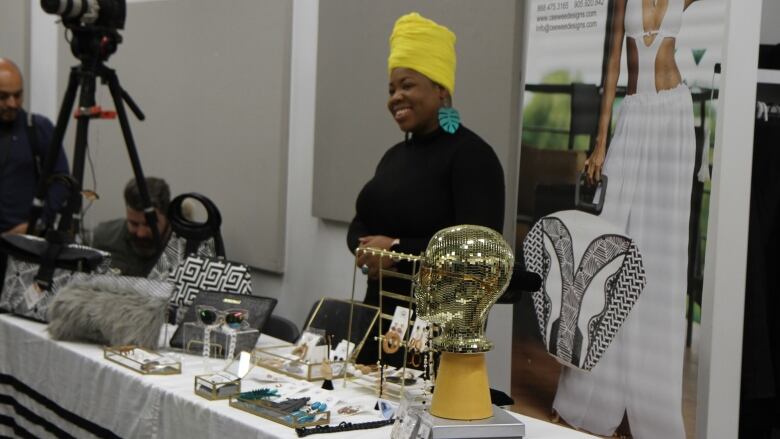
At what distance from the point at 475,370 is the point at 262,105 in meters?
2.86

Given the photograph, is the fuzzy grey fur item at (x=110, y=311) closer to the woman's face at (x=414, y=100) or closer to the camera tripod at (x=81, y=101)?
the camera tripod at (x=81, y=101)

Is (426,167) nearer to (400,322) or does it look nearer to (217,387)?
(400,322)

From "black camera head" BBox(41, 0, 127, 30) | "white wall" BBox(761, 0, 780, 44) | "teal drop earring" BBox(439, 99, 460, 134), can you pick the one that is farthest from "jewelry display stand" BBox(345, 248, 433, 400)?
"black camera head" BBox(41, 0, 127, 30)

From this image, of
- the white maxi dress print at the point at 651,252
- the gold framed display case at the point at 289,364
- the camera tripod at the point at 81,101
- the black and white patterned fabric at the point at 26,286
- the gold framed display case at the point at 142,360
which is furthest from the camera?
the camera tripod at the point at 81,101

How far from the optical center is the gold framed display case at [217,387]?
2.11 meters

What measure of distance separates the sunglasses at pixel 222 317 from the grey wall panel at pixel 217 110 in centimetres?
180

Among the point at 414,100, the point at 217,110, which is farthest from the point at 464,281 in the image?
the point at 217,110

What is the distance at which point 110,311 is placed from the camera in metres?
2.61

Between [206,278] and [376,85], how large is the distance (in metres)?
1.07

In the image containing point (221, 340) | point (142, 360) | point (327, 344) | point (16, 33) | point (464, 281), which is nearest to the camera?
point (464, 281)

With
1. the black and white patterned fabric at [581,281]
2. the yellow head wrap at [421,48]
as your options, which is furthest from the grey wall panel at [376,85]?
the yellow head wrap at [421,48]

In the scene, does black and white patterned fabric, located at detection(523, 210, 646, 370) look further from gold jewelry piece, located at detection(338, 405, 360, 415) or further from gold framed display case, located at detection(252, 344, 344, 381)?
gold jewelry piece, located at detection(338, 405, 360, 415)

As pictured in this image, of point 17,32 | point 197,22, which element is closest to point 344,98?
point 197,22

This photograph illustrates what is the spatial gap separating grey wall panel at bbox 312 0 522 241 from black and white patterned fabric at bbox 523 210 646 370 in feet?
0.89
